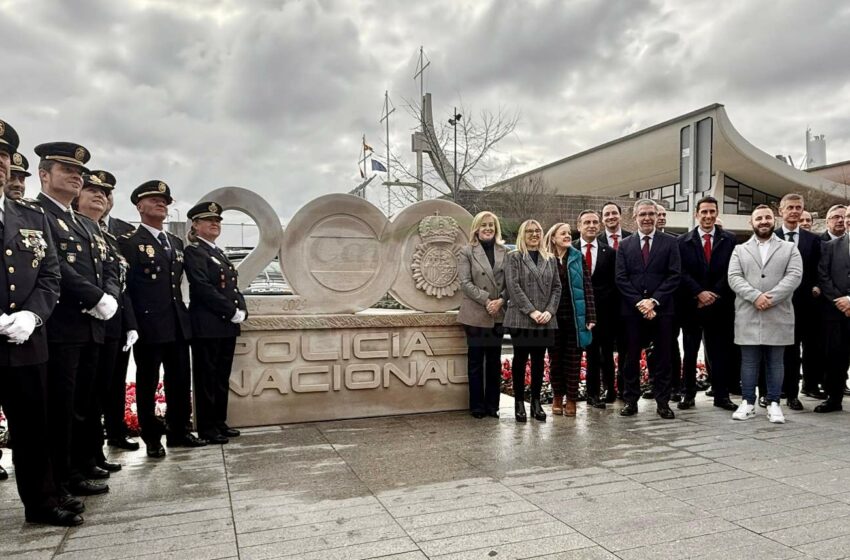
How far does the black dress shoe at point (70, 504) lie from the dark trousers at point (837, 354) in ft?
19.9

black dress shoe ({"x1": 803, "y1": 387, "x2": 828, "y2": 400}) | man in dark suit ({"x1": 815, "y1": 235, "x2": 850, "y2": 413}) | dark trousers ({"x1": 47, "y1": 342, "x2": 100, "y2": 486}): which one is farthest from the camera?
black dress shoe ({"x1": 803, "y1": 387, "x2": 828, "y2": 400})

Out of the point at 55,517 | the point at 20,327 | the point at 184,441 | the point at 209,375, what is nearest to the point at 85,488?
the point at 55,517

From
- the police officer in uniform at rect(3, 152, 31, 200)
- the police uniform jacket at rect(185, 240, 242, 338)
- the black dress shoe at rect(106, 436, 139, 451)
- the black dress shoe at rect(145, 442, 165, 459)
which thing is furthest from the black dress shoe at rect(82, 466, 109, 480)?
the police officer in uniform at rect(3, 152, 31, 200)

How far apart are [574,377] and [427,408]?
1370mm

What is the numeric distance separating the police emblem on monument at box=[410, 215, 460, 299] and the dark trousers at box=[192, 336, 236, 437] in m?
1.80

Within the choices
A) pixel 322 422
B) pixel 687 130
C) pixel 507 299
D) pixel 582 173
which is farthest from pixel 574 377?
pixel 582 173

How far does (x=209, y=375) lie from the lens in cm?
468

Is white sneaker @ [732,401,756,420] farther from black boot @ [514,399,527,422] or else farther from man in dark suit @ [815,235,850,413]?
black boot @ [514,399,527,422]

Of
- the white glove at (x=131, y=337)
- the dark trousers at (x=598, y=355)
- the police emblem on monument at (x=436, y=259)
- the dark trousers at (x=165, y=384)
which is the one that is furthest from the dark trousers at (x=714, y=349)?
the white glove at (x=131, y=337)

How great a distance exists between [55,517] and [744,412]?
517 cm

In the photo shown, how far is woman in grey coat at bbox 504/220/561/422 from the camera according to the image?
5.18 metres

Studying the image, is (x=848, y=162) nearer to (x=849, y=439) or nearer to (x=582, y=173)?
(x=582, y=173)

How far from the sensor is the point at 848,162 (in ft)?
97.9

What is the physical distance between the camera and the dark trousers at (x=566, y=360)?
5395 mm
